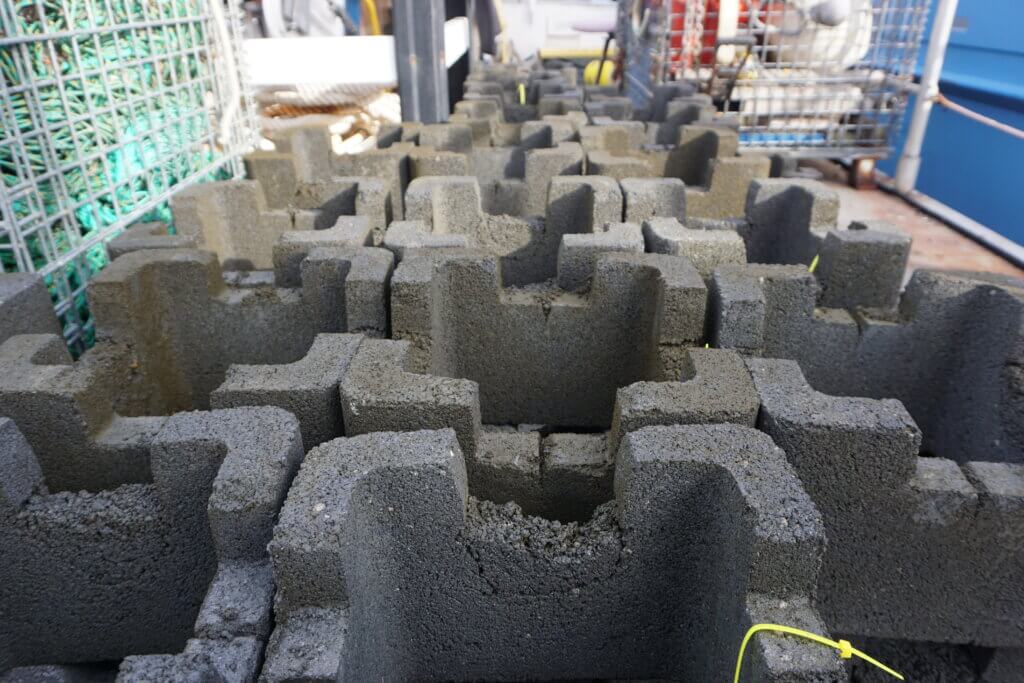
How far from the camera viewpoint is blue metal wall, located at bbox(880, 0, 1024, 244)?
288 inches

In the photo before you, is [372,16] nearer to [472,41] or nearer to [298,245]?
[472,41]

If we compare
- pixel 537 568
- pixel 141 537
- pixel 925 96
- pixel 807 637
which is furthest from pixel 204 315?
pixel 925 96

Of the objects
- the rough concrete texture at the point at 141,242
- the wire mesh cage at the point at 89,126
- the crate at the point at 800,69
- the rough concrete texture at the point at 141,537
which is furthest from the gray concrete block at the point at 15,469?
the crate at the point at 800,69

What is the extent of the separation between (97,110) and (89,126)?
10 centimetres

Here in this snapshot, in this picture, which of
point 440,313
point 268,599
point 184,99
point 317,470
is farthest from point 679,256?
point 184,99

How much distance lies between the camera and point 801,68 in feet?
26.4

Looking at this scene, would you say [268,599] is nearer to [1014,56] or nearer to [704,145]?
[704,145]

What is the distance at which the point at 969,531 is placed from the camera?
7.68 ft

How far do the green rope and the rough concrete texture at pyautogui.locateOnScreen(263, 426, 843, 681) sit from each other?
7.88ft

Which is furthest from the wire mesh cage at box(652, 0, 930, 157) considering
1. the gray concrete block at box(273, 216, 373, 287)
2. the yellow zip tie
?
the yellow zip tie

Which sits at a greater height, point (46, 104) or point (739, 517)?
point (46, 104)

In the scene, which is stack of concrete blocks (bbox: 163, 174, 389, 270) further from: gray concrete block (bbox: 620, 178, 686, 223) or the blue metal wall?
the blue metal wall

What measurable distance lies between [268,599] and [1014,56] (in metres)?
8.98

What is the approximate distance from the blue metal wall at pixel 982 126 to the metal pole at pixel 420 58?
566cm
